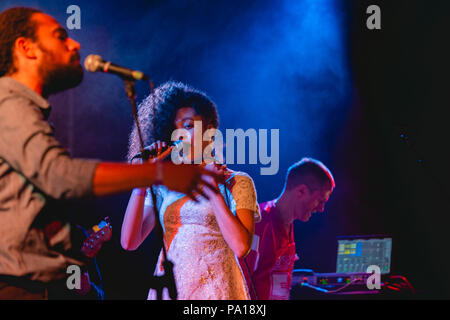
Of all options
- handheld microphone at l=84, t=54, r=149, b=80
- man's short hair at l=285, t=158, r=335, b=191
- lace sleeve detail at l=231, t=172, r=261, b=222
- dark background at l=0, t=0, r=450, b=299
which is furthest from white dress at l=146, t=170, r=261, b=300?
dark background at l=0, t=0, r=450, b=299

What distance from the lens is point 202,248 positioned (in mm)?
2055

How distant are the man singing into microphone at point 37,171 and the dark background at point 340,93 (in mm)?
2325

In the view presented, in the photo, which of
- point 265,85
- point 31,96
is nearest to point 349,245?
point 265,85

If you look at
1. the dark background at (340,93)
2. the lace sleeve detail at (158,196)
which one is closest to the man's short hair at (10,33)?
the lace sleeve detail at (158,196)

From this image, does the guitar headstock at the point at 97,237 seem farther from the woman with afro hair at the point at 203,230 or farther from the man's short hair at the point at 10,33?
the man's short hair at the point at 10,33

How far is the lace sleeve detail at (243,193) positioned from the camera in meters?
2.19

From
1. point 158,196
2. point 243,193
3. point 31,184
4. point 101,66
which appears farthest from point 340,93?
point 31,184

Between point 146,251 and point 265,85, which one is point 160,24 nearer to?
point 265,85

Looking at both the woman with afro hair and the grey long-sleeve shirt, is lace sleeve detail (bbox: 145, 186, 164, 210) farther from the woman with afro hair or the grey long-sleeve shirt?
the grey long-sleeve shirt

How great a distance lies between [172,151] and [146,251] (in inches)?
69.9

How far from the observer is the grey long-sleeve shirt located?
4.24 ft

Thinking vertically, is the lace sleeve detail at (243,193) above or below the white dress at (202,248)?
above

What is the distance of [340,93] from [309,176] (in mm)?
1664

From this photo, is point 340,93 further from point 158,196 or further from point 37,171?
point 37,171
